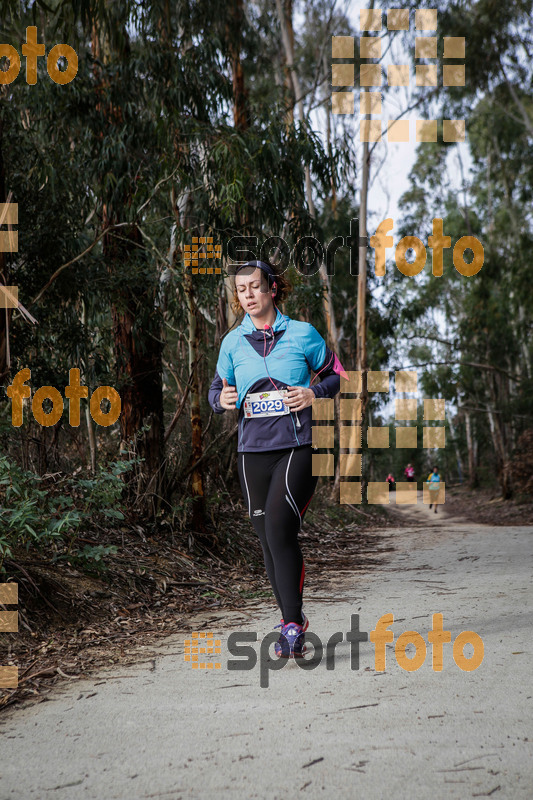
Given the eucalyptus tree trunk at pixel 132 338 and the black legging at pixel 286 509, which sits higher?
the eucalyptus tree trunk at pixel 132 338

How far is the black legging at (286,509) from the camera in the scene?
11.5ft

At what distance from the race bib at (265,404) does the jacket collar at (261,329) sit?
31 centimetres

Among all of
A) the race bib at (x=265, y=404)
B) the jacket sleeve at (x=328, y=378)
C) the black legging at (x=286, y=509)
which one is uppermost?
the jacket sleeve at (x=328, y=378)

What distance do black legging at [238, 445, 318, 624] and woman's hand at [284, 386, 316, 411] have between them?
21 centimetres

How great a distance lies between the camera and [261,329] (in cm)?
368

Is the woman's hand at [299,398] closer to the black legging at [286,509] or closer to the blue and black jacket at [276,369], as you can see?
the blue and black jacket at [276,369]

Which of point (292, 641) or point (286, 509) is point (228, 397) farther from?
point (292, 641)

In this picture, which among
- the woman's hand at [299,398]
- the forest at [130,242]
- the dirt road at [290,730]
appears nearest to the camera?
the dirt road at [290,730]

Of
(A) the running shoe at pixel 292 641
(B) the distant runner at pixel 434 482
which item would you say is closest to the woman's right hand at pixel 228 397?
(A) the running shoe at pixel 292 641

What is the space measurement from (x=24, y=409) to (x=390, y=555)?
165 inches

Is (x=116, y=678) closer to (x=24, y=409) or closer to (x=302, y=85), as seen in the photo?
(x=24, y=409)

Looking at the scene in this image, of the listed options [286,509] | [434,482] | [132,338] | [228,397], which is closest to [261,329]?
[228,397]

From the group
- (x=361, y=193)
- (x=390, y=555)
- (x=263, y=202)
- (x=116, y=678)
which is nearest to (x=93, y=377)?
(x=263, y=202)

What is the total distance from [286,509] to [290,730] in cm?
105
